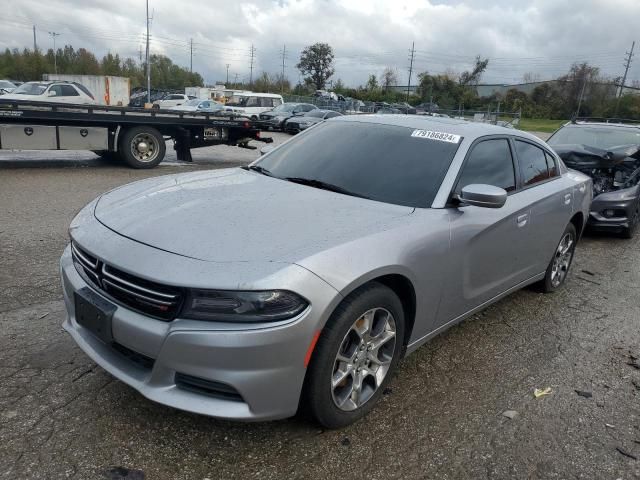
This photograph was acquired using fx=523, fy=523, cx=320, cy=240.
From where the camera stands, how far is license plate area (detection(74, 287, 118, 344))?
2.43 m

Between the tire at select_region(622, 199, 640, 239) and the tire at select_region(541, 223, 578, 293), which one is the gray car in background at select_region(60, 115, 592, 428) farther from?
the tire at select_region(622, 199, 640, 239)

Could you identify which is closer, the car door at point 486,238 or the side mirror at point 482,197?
the side mirror at point 482,197

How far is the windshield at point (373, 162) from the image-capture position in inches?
130

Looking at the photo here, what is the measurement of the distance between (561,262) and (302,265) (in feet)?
12.0

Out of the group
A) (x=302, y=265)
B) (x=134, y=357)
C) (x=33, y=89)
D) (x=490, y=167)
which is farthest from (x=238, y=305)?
(x=33, y=89)

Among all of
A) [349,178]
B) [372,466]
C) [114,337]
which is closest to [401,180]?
[349,178]

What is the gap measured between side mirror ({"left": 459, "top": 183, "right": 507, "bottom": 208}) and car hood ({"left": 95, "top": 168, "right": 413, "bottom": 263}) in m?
0.37

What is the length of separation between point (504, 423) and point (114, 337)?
2.12 m

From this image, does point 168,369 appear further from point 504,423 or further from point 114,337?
point 504,423

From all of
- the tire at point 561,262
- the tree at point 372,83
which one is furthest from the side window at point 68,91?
the tree at point 372,83

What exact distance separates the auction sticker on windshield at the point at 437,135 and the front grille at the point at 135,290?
7.23 feet

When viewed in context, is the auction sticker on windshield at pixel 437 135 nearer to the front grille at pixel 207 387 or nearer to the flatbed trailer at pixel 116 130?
the front grille at pixel 207 387

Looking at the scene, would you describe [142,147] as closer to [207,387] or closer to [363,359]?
[363,359]

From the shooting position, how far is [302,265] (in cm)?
230
